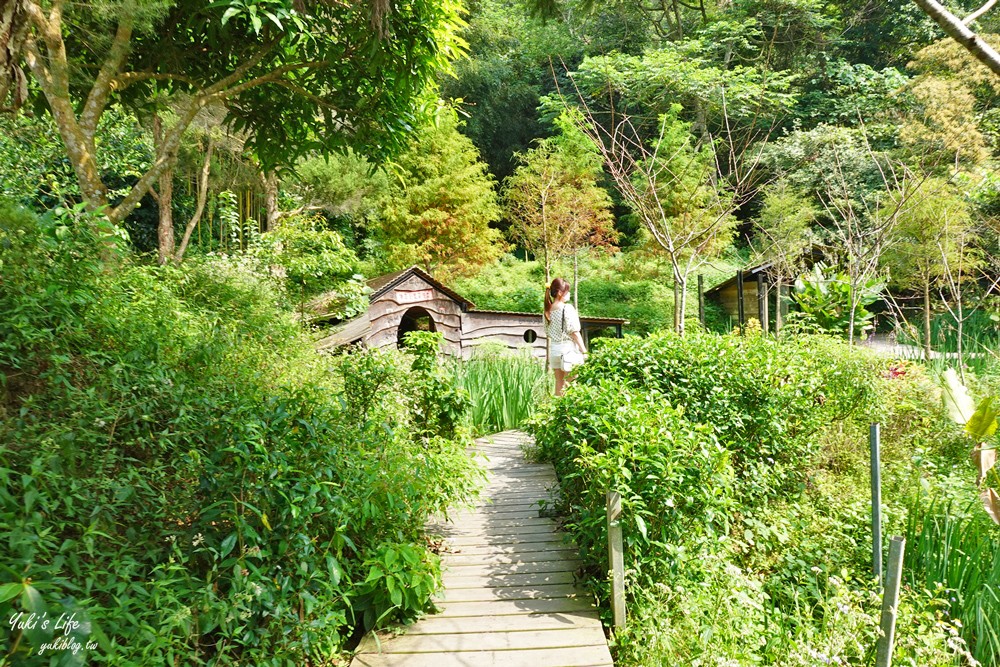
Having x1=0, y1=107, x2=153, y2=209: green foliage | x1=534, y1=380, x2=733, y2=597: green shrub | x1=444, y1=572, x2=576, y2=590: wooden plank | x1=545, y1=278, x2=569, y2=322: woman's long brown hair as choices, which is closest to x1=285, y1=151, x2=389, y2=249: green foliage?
x1=0, y1=107, x2=153, y2=209: green foliage

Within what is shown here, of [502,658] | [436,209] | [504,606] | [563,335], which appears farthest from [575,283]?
[502,658]

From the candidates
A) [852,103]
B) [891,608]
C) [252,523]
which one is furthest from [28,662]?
[852,103]

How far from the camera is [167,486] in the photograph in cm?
271

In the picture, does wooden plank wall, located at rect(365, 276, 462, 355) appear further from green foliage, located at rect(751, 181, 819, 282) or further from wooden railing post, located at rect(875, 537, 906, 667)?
green foliage, located at rect(751, 181, 819, 282)

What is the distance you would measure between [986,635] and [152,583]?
4.42 meters

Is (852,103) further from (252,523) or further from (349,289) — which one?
(252,523)

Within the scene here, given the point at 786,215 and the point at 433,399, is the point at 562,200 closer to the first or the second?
the point at 786,215

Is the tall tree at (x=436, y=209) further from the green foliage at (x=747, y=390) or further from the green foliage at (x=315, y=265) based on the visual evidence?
the green foliage at (x=747, y=390)

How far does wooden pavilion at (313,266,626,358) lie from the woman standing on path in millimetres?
2216

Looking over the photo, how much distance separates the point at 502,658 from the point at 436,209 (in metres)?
13.9

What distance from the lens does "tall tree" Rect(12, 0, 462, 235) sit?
395cm

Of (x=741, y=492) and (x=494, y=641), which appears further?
(x=741, y=492)

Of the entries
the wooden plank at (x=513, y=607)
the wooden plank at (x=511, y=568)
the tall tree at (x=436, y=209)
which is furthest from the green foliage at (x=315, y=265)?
the tall tree at (x=436, y=209)

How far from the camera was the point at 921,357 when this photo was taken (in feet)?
32.7
